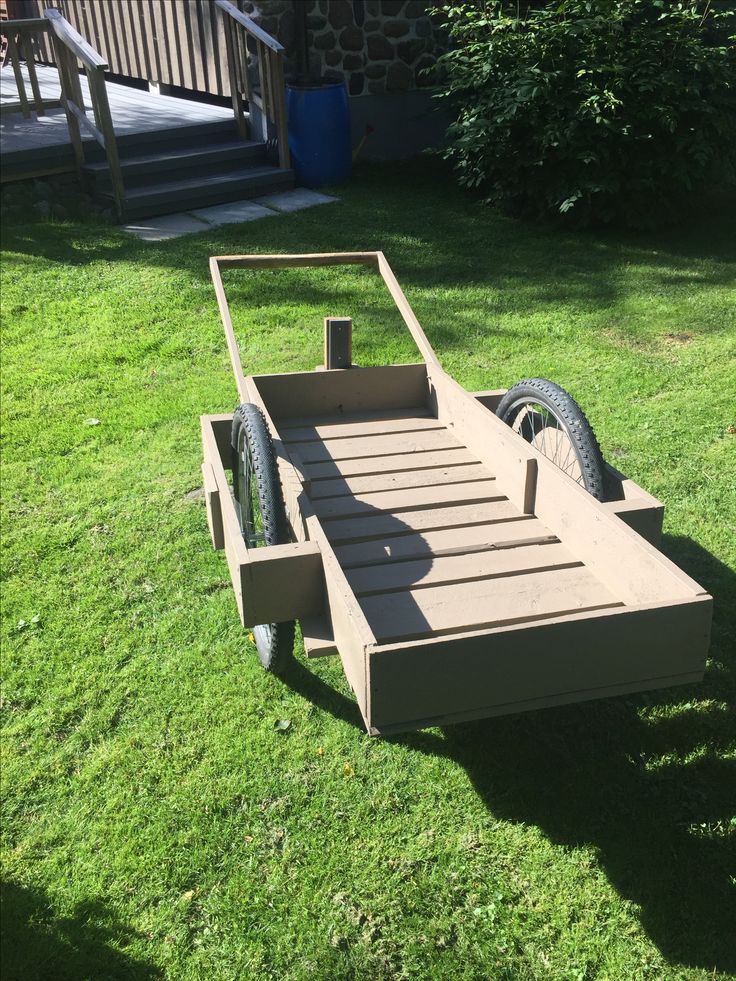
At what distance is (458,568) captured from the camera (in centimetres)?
272

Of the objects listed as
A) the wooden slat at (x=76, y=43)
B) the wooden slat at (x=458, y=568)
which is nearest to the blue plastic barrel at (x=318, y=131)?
the wooden slat at (x=76, y=43)

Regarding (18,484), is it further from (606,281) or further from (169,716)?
→ (606,281)

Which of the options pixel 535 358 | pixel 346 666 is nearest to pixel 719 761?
pixel 346 666

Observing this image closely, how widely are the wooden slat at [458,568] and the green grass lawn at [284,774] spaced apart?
1.90 feet

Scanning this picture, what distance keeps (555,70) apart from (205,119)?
3748 millimetres

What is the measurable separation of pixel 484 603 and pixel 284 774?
86 cm

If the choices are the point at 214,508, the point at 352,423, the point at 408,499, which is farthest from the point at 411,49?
the point at 214,508

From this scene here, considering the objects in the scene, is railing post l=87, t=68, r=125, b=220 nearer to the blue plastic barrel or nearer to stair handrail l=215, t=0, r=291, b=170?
stair handrail l=215, t=0, r=291, b=170

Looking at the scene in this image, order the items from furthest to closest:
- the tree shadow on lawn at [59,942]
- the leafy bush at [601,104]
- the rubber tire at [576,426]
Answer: the leafy bush at [601,104]
the rubber tire at [576,426]
the tree shadow on lawn at [59,942]

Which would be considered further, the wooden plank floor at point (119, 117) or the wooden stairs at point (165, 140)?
the wooden plank floor at point (119, 117)

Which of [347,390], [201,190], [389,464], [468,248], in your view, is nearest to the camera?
[389,464]

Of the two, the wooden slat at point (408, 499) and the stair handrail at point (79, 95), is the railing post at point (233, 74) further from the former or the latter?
the wooden slat at point (408, 499)

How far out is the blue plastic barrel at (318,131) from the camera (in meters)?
8.62

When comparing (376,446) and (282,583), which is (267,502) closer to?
(282,583)
